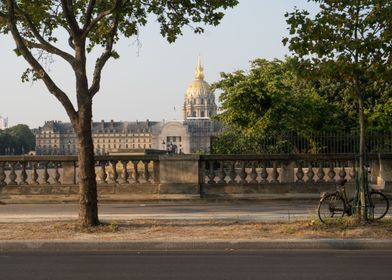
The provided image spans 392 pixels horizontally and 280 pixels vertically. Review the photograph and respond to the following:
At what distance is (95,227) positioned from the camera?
12.2 metres

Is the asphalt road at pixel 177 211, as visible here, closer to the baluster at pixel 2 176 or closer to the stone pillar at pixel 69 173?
the baluster at pixel 2 176

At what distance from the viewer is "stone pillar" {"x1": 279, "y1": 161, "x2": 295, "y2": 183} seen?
17594 millimetres

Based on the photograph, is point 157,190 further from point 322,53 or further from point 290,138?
point 322,53

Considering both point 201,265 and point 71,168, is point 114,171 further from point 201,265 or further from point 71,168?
point 201,265

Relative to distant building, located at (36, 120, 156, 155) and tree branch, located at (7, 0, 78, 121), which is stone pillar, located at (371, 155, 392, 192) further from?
distant building, located at (36, 120, 156, 155)

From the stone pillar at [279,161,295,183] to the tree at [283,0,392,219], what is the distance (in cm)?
528

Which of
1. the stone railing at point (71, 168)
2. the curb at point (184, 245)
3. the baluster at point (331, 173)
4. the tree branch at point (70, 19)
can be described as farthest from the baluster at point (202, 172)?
the curb at point (184, 245)

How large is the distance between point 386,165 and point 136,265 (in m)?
10.4

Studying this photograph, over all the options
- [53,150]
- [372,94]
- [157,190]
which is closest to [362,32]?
[157,190]

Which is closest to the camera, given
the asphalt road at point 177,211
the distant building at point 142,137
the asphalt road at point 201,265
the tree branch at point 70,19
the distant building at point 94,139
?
the asphalt road at point 201,265

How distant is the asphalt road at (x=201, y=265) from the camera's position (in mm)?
8289

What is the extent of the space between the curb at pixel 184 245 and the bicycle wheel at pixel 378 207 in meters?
1.71

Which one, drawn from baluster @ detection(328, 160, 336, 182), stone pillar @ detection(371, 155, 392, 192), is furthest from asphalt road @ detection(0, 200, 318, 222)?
stone pillar @ detection(371, 155, 392, 192)

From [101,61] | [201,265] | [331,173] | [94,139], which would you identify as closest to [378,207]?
[331,173]
